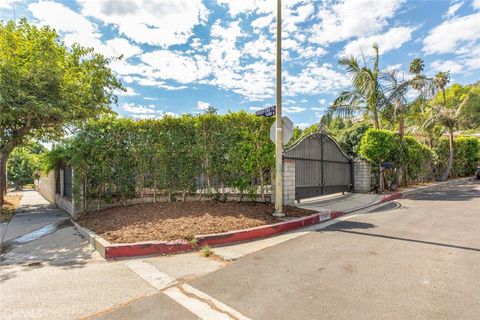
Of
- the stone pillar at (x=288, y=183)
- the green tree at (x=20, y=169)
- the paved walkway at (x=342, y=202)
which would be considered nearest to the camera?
the stone pillar at (x=288, y=183)

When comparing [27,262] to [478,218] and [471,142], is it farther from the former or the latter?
[471,142]

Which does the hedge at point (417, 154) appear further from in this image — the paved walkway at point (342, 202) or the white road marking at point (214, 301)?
the white road marking at point (214, 301)

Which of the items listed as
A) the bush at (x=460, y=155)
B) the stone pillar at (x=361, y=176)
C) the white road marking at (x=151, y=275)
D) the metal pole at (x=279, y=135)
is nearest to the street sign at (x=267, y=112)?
the metal pole at (x=279, y=135)

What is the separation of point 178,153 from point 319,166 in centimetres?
589

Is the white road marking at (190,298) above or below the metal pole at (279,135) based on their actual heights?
below

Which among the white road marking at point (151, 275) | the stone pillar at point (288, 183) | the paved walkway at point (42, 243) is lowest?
the paved walkway at point (42, 243)

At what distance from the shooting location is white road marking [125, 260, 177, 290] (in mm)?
3715

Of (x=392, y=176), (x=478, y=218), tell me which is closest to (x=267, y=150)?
(x=478, y=218)

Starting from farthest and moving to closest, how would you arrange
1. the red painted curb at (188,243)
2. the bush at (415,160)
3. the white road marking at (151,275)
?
the bush at (415,160)
the red painted curb at (188,243)
the white road marking at (151,275)

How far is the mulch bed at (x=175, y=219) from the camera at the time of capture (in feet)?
18.6

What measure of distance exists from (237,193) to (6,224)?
23.7ft

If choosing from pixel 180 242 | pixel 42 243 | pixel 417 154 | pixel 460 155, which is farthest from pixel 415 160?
pixel 42 243

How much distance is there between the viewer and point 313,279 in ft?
12.3

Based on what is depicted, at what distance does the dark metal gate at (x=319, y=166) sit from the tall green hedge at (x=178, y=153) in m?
1.74
